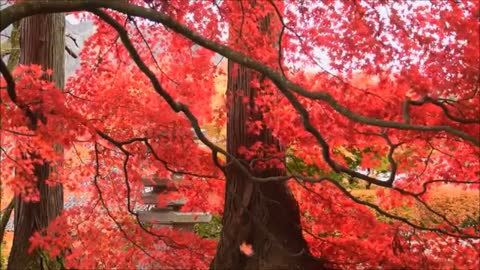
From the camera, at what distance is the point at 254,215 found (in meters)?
6.16

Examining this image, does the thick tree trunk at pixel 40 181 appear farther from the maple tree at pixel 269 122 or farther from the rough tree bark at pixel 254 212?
the rough tree bark at pixel 254 212

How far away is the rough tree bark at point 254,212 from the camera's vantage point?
6.12 meters

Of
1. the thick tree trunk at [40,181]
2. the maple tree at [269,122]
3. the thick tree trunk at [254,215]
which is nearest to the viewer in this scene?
the maple tree at [269,122]

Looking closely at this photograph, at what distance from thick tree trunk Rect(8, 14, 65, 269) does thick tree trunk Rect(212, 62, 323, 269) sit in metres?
2.19

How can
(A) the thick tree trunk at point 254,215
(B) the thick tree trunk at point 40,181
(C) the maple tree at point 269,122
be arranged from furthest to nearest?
1. (B) the thick tree trunk at point 40,181
2. (A) the thick tree trunk at point 254,215
3. (C) the maple tree at point 269,122

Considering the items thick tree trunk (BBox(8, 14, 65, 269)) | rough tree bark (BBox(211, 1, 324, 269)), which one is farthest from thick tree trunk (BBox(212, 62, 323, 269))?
thick tree trunk (BBox(8, 14, 65, 269))

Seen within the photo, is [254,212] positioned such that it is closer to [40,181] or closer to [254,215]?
[254,215]

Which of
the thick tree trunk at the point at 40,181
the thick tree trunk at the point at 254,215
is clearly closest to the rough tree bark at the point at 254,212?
the thick tree trunk at the point at 254,215

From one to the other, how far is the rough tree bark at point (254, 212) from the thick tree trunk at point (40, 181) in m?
2.19

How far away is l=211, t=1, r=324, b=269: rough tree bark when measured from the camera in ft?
20.1

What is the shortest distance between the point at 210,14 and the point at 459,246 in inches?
158

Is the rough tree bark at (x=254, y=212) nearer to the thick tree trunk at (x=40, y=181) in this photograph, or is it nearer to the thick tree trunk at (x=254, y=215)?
the thick tree trunk at (x=254, y=215)

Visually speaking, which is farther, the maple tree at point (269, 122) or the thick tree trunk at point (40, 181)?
the thick tree trunk at point (40, 181)

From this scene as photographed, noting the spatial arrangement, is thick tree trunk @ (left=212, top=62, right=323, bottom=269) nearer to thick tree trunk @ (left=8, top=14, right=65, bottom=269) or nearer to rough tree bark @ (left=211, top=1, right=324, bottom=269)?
rough tree bark @ (left=211, top=1, right=324, bottom=269)
